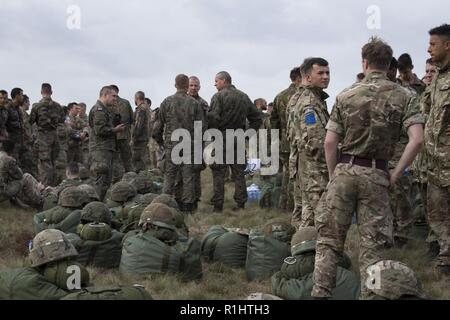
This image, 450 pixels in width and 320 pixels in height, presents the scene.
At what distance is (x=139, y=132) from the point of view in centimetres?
1424

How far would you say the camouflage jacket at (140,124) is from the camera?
1412cm

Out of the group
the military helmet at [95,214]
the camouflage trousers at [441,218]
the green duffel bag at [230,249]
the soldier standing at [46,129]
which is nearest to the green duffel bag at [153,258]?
the green duffel bag at [230,249]

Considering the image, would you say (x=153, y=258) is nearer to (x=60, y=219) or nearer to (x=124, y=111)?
(x=60, y=219)

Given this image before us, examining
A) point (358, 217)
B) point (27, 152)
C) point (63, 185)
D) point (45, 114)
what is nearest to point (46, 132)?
point (45, 114)

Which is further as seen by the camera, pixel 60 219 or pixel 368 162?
pixel 60 219

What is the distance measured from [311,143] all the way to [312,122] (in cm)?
23

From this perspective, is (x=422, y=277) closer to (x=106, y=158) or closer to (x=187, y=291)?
(x=187, y=291)

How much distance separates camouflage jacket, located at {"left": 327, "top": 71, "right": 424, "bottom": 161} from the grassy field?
5.80 ft

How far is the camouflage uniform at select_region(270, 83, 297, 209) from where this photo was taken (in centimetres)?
912

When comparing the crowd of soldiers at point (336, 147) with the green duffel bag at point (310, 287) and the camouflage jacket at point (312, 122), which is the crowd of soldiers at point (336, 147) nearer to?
the camouflage jacket at point (312, 122)

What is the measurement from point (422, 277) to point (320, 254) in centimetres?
194

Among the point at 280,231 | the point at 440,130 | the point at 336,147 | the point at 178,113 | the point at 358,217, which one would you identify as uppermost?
the point at 178,113

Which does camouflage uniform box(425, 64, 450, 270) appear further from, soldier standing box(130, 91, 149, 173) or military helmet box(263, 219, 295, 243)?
soldier standing box(130, 91, 149, 173)

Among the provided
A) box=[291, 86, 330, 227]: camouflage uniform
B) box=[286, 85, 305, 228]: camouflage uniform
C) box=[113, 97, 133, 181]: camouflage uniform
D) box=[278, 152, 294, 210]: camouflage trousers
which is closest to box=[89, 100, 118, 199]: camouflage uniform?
box=[113, 97, 133, 181]: camouflage uniform
